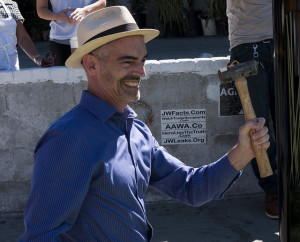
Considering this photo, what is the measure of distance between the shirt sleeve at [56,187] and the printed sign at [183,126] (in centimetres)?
289

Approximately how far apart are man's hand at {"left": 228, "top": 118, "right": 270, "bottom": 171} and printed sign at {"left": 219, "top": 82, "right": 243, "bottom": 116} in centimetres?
255

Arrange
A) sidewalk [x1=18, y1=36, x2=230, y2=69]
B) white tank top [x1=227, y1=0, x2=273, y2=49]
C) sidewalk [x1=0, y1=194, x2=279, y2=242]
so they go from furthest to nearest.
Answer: sidewalk [x1=18, y1=36, x2=230, y2=69], white tank top [x1=227, y1=0, x2=273, y2=49], sidewalk [x1=0, y1=194, x2=279, y2=242]

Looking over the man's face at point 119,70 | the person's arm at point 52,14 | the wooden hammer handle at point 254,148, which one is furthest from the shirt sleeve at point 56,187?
the person's arm at point 52,14

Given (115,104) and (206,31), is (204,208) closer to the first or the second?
(115,104)

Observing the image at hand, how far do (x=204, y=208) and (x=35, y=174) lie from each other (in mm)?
3114

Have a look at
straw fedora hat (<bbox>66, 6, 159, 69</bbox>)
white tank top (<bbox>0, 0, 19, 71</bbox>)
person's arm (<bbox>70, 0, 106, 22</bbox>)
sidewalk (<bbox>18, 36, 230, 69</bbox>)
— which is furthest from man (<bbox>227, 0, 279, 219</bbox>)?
sidewalk (<bbox>18, 36, 230, 69</bbox>)

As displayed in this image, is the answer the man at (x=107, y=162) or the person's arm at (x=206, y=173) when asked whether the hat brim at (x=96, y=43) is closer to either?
the man at (x=107, y=162)

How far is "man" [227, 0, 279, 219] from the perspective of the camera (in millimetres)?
4621

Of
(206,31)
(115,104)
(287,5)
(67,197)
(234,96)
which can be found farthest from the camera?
(206,31)

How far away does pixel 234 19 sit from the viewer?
472cm

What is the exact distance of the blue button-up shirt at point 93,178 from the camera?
82.1 inches

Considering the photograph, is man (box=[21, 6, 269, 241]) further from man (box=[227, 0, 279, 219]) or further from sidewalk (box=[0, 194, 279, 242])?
man (box=[227, 0, 279, 219])

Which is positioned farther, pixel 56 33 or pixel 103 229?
pixel 56 33

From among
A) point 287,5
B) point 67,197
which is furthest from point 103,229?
point 287,5
